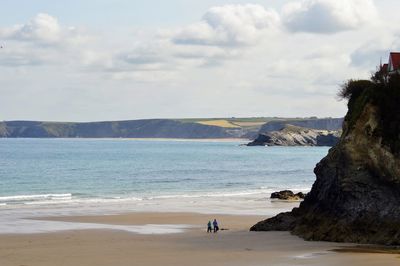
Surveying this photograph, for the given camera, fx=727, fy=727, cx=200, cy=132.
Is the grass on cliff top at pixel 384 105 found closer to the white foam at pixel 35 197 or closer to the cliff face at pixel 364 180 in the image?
the cliff face at pixel 364 180

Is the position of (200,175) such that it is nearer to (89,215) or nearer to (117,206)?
(117,206)

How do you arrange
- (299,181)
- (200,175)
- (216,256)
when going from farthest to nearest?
(200,175)
(299,181)
(216,256)

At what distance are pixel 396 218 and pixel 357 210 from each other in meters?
1.88

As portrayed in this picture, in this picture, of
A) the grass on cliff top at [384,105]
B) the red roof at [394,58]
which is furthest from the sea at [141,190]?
the grass on cliff top at [384,105]

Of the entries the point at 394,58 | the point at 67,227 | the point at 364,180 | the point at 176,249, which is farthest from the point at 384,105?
the point at 67,227

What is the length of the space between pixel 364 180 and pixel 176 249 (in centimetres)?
882

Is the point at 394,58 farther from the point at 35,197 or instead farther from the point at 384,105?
the point at 35,197

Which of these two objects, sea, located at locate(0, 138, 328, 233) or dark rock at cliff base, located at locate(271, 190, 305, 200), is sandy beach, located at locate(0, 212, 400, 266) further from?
dark rock at cliff base, located at locate(271, 190, 305, 200)

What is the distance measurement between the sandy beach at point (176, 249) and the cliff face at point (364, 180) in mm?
1260

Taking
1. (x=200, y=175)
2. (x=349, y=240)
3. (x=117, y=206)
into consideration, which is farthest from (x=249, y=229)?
(x=200, y=175)

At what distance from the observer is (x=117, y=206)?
180ft

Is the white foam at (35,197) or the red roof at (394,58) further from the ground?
the red roof at (394,58)

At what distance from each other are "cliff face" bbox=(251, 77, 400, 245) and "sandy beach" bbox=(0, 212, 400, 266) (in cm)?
126

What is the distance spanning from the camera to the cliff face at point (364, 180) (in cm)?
3147
